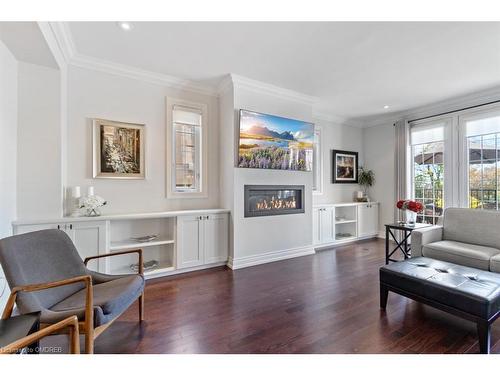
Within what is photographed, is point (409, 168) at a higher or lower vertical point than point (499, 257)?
higher

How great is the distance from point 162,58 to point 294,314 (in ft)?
10.7

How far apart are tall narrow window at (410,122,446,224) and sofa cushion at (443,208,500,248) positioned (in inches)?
55.2

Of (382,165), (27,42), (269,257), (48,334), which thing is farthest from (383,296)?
(27,42)

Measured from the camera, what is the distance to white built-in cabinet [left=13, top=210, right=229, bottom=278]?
270 cm

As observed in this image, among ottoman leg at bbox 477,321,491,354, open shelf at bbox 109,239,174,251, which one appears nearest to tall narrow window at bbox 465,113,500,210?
ottoman leg at bbox 477,321,491,354

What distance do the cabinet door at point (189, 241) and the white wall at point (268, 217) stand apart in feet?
1.72

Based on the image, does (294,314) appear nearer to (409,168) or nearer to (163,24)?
(163,24)

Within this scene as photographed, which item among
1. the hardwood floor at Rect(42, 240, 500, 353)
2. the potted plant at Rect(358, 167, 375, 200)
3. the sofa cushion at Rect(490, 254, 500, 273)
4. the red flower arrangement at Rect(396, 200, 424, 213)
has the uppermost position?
the potted plant at Rect(358, 167, 375, 200)

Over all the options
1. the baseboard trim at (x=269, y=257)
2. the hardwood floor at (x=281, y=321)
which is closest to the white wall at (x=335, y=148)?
the baseboard trim at (x=269, y=257)

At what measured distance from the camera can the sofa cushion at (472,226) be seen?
2.90 metres

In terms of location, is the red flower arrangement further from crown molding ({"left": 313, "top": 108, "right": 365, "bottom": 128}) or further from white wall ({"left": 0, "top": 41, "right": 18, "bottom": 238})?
white wall ({"left": 0, "top": 41, "right": 18, "bottom": 238})

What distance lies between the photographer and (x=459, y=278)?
2.01m

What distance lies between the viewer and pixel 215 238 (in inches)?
136

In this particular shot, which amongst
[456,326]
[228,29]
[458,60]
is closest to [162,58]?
[228,29]
